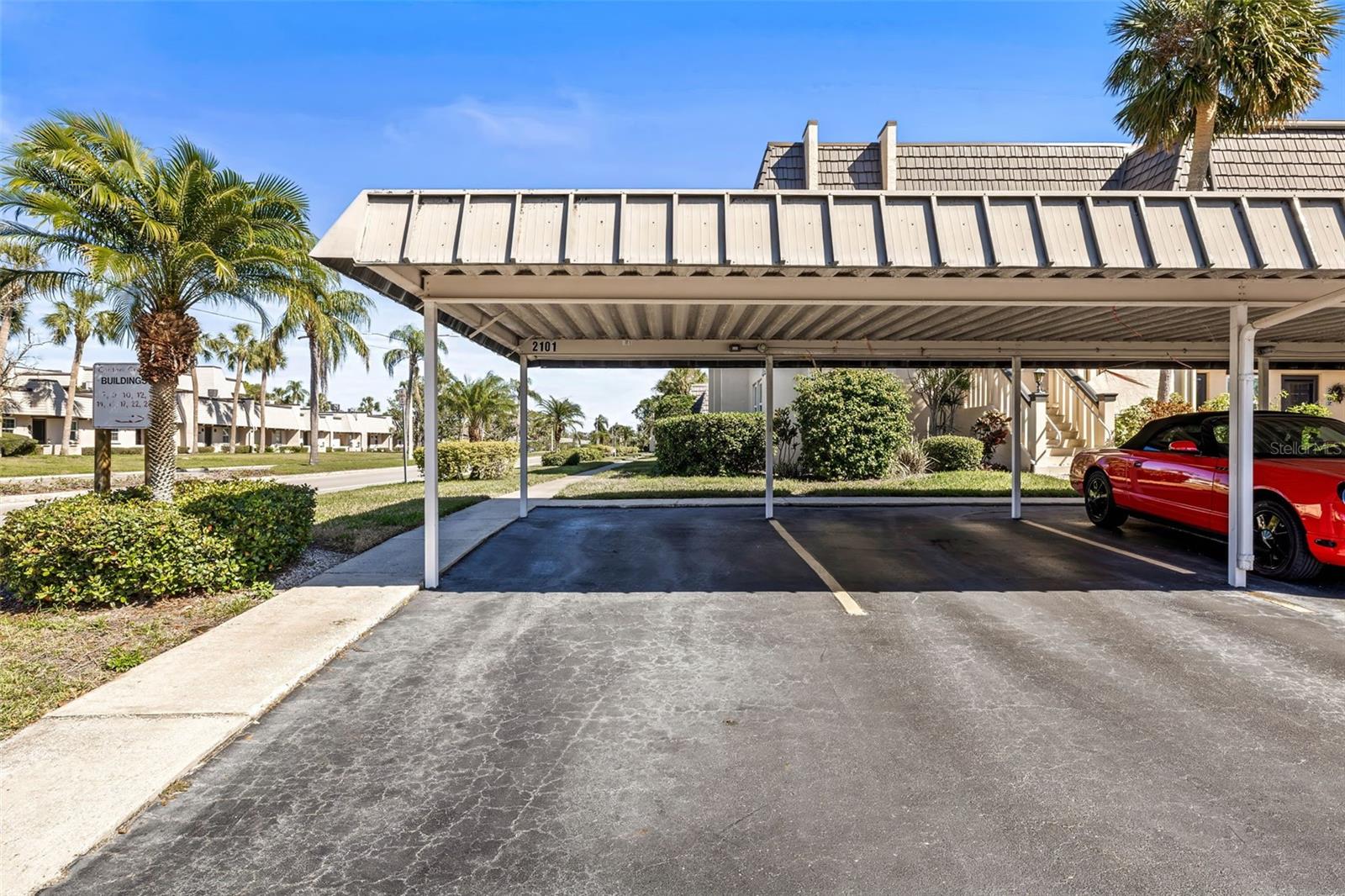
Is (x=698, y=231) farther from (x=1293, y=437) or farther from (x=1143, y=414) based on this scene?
(x=1143, y=414)

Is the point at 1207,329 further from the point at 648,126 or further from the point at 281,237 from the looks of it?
the point at 281,237

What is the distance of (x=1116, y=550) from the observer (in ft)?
28.3

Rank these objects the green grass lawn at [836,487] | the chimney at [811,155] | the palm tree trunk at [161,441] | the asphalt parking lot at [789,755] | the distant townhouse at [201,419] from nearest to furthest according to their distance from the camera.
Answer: the asphalt parking lot at [789,755]
the palm tree trunk at [161,441]
the green grass lawn at [836,487]
the chimney at [811,155]
the distant townhouse at [201,419]

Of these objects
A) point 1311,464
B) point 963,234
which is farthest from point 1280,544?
point 963,234

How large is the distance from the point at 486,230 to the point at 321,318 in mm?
5999

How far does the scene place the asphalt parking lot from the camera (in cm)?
257

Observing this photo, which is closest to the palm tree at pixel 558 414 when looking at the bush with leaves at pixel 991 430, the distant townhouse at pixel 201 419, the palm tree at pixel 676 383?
the palm tree at pixel 676 383

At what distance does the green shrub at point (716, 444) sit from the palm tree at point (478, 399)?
1440 centimetres

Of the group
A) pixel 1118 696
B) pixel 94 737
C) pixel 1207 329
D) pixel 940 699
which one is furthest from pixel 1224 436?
pixel 94 737

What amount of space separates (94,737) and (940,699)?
15.0ft

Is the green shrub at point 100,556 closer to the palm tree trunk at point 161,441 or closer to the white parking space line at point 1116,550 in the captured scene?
the palm tree trunk at point 161,441

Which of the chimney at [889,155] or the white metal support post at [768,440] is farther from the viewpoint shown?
the chimney at [889,155]

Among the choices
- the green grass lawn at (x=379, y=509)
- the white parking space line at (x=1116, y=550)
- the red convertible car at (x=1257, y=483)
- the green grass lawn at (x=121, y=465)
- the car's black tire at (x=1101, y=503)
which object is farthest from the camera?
the green grass lawn at (x=121, y=465)

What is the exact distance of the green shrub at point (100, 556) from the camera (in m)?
5.93
